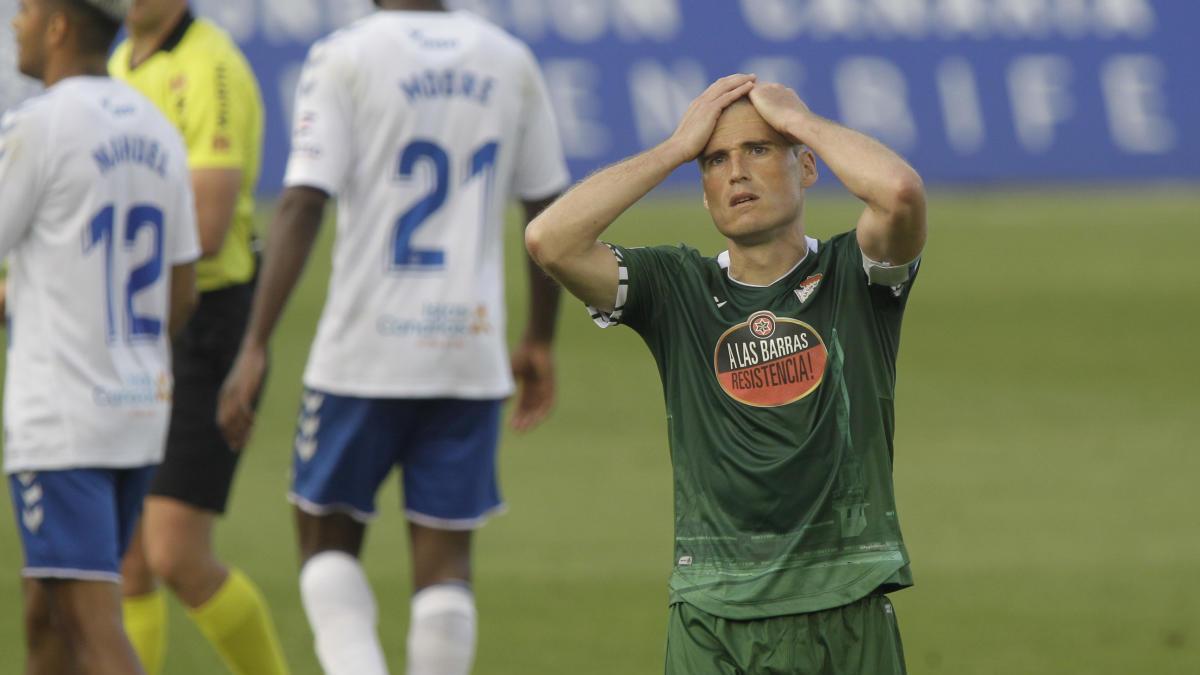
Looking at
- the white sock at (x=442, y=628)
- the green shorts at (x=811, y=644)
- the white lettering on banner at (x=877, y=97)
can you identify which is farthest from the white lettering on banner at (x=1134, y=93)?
the green shorts at (x=811, y=644)

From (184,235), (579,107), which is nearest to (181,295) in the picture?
(184,235)

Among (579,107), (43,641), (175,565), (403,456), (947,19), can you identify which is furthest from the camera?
(947,19)

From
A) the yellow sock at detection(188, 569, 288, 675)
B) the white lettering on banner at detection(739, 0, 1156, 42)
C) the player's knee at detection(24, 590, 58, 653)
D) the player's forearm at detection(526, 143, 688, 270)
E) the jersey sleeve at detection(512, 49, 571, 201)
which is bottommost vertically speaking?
the yellow sock at detection(188, 569, 288, 675)

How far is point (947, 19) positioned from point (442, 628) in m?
16.9

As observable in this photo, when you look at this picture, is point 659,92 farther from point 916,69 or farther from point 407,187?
Answer: point 407,187

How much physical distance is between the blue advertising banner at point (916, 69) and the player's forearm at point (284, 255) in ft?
49.8

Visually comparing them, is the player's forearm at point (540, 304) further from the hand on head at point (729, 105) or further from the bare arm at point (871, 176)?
the bare arm at point (871, 176)

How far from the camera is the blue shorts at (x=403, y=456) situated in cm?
579

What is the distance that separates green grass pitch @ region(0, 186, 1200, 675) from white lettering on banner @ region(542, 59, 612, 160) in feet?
7.40

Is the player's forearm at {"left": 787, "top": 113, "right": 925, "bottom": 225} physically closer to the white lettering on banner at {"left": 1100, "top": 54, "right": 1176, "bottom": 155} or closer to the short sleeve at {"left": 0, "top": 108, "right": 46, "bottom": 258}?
the short sleeve at {"left": 0, "top": 108, "right": 46, "bottom": 258}

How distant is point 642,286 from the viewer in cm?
434

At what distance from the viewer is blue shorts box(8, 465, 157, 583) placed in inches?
196

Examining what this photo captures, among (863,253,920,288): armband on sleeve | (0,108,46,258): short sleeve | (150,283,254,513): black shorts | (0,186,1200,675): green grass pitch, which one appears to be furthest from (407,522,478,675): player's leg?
(863,253,920,288): armband on sleeve

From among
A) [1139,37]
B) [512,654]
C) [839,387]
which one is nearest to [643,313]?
[839,387]
